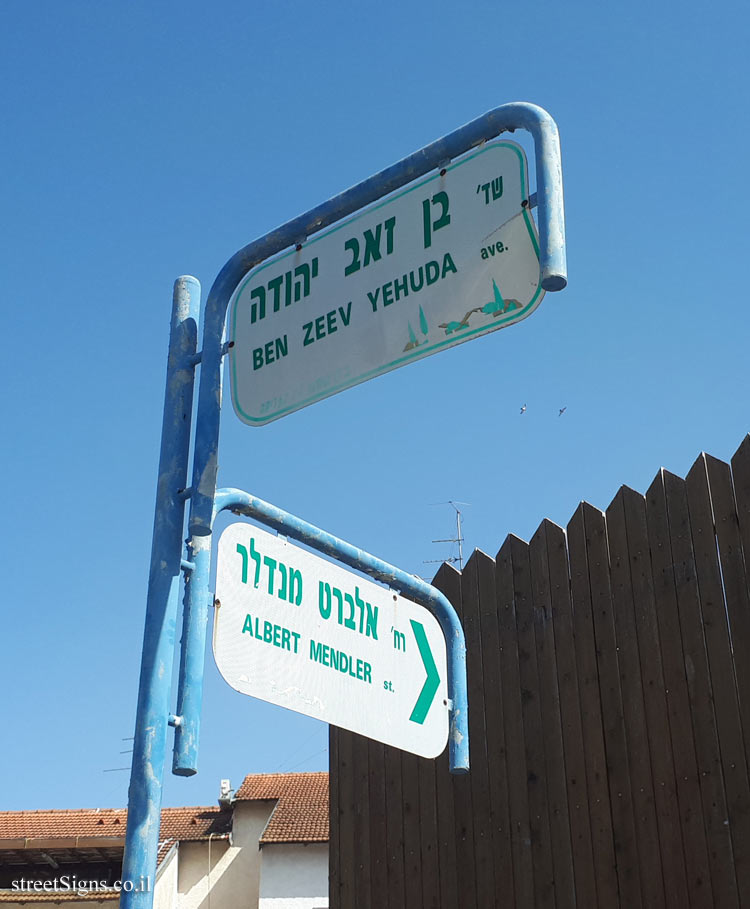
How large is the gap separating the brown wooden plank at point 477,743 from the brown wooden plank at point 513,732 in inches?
6.6

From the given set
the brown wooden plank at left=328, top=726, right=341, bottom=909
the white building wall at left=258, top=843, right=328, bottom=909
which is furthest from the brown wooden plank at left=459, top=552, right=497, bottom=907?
the white building wall at left=258, top=843, right=328, bottom=909

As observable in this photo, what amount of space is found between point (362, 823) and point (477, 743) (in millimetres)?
1039

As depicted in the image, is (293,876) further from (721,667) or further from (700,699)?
(721,667)

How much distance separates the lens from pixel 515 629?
6723 millimetres

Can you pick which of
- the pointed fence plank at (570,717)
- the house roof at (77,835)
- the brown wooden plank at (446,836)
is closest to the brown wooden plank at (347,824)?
the brown wooden plank at (446,836)

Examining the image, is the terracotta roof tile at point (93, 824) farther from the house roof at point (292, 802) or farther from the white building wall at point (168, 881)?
the house roof at point (292, 802)

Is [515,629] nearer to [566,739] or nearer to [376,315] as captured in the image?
[566,739]

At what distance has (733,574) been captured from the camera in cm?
587

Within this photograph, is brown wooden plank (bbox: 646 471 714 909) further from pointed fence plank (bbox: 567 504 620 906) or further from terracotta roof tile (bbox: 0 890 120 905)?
terracotta roof tile (bbox: 0 890 120 905)

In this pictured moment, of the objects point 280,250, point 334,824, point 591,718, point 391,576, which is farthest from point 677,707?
point 280,250

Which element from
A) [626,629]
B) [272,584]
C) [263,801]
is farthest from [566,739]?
[263,801]

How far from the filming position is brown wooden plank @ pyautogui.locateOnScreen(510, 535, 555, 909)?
240 inches

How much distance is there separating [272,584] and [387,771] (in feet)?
14.6

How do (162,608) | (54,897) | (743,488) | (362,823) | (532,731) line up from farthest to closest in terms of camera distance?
(54,897)
(362,823)
(532,731)
(743,488)
(162,608)
